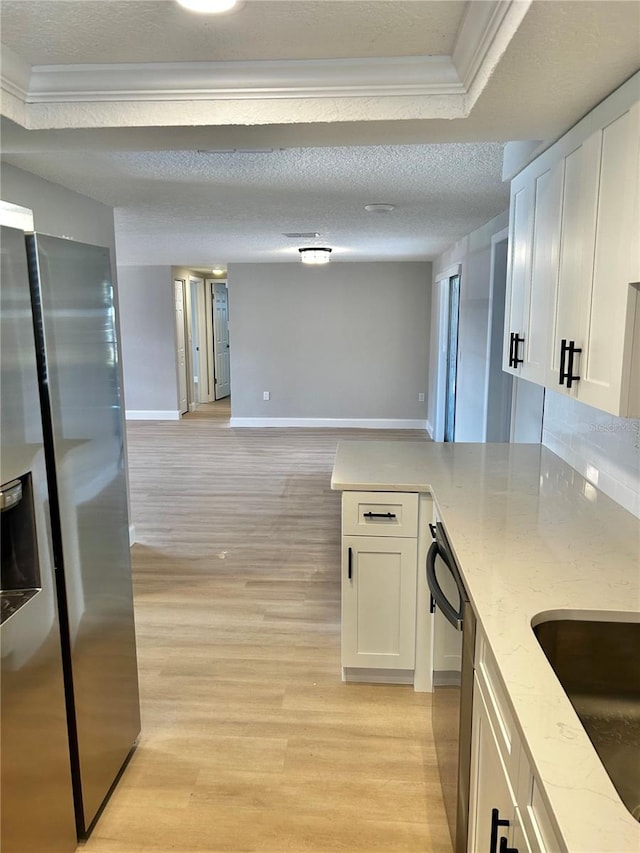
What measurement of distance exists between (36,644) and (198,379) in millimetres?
8572

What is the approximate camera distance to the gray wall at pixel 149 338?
8.38m

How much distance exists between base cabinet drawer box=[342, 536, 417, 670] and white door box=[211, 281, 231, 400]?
326 inches

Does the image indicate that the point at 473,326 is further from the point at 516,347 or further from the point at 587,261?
the point at 587,261

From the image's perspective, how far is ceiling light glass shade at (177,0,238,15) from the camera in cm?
116

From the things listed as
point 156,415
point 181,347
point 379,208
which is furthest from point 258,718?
point 181,347

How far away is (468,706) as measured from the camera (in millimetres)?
1526

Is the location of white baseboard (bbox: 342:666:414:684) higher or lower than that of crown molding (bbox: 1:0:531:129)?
lower

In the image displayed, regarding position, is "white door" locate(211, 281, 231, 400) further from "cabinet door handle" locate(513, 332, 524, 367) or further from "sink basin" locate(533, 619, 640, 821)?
"sink basin" locate(533, 619, 640, 821)

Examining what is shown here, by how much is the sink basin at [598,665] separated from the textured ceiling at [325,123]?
1.22 m

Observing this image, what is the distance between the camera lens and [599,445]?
7.43ft

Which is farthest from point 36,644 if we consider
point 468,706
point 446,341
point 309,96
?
point 446,341

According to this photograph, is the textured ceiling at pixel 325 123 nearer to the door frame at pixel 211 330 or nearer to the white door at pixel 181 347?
the white door at pixel 181 347

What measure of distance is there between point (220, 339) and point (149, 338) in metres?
2.27

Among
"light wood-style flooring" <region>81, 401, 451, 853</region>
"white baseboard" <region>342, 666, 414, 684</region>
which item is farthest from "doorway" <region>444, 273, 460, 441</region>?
"white baseboard" <region>342, 666, 414, 684</region>
